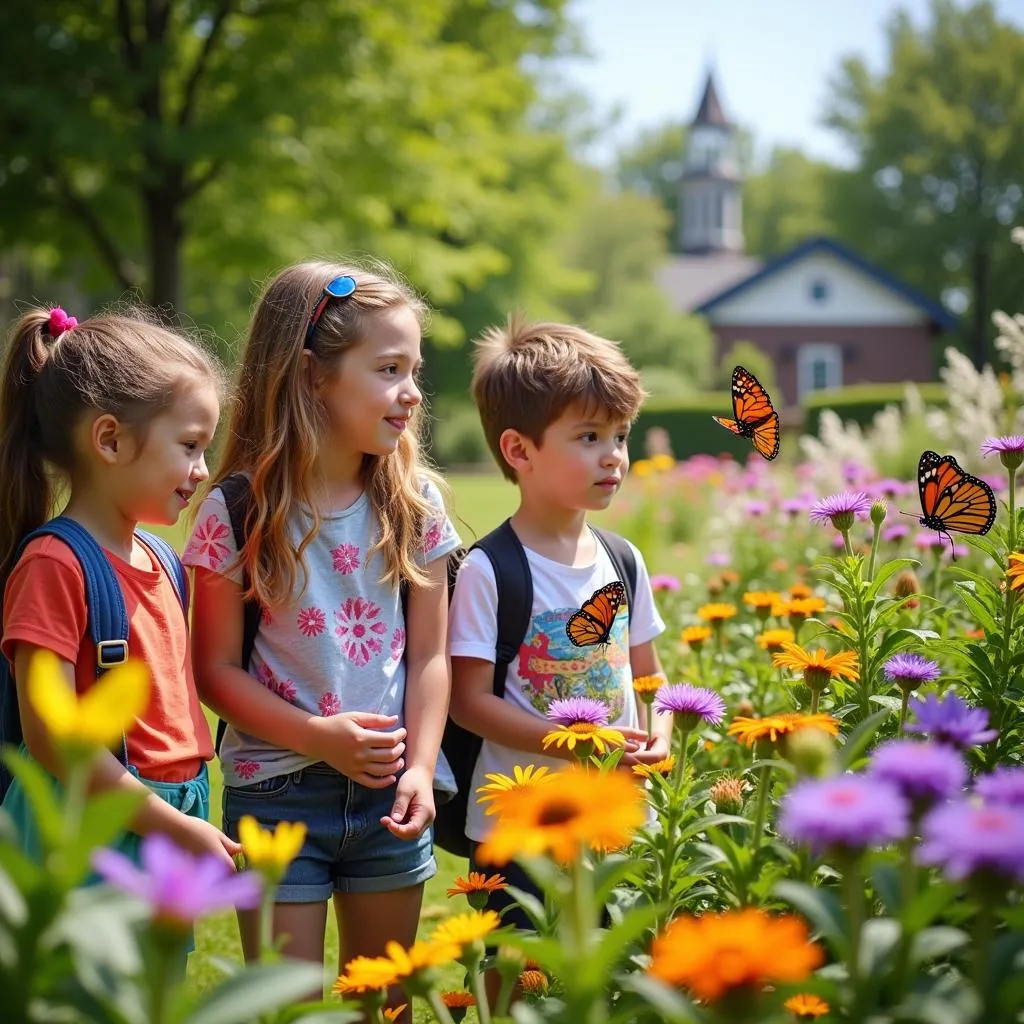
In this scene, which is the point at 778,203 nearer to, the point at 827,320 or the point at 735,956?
the point at 827,320

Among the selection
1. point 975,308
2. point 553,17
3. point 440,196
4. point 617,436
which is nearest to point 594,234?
point 975,308

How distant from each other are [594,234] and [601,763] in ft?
150

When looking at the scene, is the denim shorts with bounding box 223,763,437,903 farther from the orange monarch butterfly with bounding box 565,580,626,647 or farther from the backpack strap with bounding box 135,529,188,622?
the orange monarch butterfly with bounding box 565,580,626,647

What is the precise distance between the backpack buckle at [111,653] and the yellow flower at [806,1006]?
3.97 feet

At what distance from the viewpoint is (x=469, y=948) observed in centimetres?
147

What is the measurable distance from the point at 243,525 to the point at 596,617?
710mm

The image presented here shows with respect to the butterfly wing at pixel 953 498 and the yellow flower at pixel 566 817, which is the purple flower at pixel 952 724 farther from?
the butterfly wing at pixel 953 498

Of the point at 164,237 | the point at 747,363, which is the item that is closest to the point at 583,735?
the point at 164,237

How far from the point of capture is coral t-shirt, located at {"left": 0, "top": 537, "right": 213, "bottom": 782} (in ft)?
6.41

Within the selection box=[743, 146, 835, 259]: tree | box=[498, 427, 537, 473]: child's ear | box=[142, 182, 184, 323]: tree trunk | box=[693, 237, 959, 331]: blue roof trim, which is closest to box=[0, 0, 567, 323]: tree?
box=[142, 182, 184, 323]: tree trunk

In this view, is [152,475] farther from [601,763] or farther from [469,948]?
[469,948]

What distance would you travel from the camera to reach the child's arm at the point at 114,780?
1862mm

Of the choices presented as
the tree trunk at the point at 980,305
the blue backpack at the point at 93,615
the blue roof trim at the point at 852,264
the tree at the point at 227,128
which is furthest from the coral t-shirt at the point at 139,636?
the blue roof trim at the point at 852,264

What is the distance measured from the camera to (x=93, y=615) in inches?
79.1
